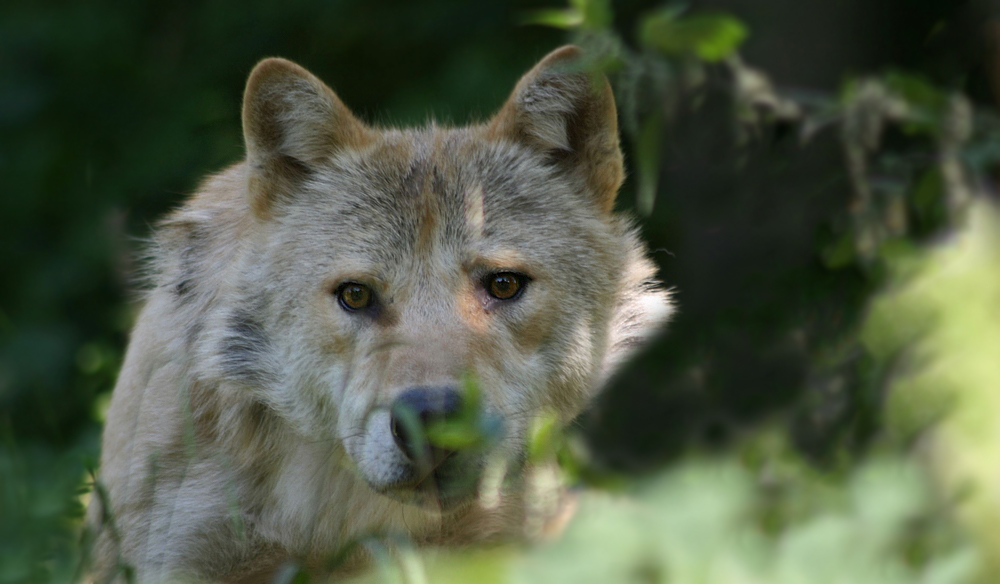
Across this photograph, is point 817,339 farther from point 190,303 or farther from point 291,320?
point 190,303

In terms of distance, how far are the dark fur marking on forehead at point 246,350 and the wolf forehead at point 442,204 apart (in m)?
0.29

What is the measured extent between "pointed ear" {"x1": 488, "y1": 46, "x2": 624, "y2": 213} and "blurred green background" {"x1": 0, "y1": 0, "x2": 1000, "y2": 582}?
0.38 feet

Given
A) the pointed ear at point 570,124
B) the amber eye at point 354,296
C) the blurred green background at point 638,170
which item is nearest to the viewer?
the blurred green background at point 638,170

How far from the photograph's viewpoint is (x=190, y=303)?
138 inches

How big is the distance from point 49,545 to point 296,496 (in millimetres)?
758

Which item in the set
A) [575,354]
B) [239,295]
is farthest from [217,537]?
[575,354]

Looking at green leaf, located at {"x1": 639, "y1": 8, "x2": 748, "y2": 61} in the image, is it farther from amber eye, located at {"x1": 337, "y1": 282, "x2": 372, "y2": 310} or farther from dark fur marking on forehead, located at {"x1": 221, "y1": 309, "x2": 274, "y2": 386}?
dark fur marking on forehead, located at {"x1": 221, "y1": 309, "x2": 274, "y2": 386}

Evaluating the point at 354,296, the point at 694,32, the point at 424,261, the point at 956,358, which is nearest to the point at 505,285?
the point at 424,261

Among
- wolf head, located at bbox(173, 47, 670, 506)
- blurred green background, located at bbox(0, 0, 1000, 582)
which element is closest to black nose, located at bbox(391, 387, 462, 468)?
wolf head, located at bbox(173, 47, 670, 506)

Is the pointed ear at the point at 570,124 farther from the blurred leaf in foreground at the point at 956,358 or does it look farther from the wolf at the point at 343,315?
the blurred leaf in foreground at the point at 956,358

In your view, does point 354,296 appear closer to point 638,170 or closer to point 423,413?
point 423,413

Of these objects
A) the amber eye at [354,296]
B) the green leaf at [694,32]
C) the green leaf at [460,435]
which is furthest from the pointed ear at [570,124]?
the green leaf at [460,435]

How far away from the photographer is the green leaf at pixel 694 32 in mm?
2322

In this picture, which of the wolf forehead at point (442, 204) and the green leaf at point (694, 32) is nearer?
the green leaf at point (694, 32)
